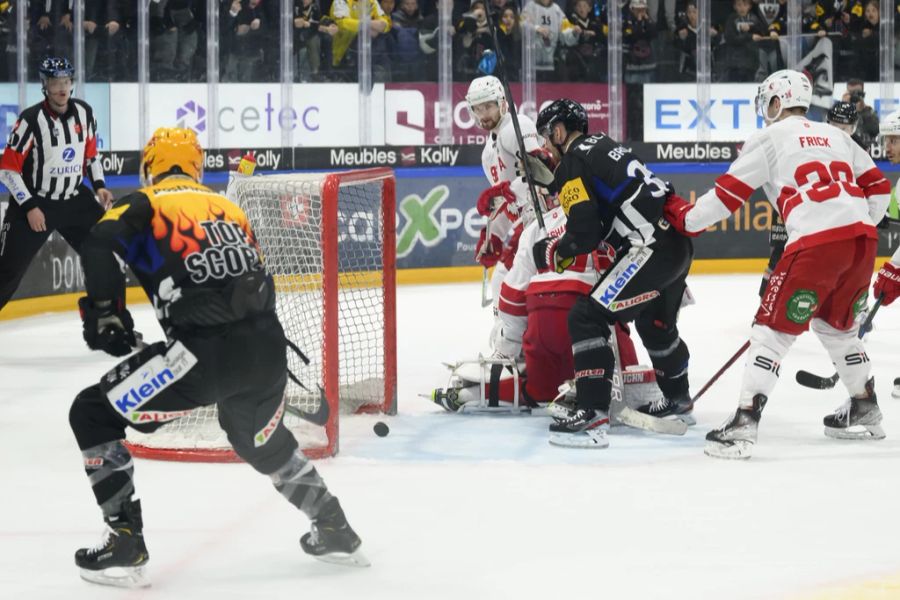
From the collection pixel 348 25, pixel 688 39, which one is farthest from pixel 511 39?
pixel 688 39

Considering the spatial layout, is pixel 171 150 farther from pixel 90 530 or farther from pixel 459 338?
pixel 459 338

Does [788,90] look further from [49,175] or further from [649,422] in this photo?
[49,175]

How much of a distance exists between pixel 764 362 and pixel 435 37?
7.34 metres

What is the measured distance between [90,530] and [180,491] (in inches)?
18.3

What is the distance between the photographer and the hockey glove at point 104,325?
10.9ft

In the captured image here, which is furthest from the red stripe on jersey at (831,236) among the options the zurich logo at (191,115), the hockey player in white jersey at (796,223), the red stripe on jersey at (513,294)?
the zurich logo at (191,115)

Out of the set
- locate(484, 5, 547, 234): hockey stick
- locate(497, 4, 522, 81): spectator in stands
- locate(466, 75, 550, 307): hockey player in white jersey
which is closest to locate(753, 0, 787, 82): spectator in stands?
locate(497, 4, 522, 81): spectator in stands

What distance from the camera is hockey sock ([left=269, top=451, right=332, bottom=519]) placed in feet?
11.8

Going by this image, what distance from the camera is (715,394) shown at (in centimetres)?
634

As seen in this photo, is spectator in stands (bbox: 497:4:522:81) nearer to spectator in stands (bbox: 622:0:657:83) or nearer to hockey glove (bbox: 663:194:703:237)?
spectator in stands (bbox: 622:0:657:83)

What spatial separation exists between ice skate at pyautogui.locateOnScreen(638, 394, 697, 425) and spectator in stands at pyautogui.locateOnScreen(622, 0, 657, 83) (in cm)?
703

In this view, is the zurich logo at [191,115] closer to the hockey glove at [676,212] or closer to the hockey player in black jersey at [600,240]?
the hockey player in black jersey at [600,240]

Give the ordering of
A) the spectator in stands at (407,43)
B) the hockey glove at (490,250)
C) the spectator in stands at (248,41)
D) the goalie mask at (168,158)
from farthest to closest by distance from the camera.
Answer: the spectator in stands at (407,43), the spectator in stands at (248,41), the hockey glove at (490,250), the goalie mask at (168,158)

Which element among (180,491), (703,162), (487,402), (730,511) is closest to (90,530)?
(180,491)
